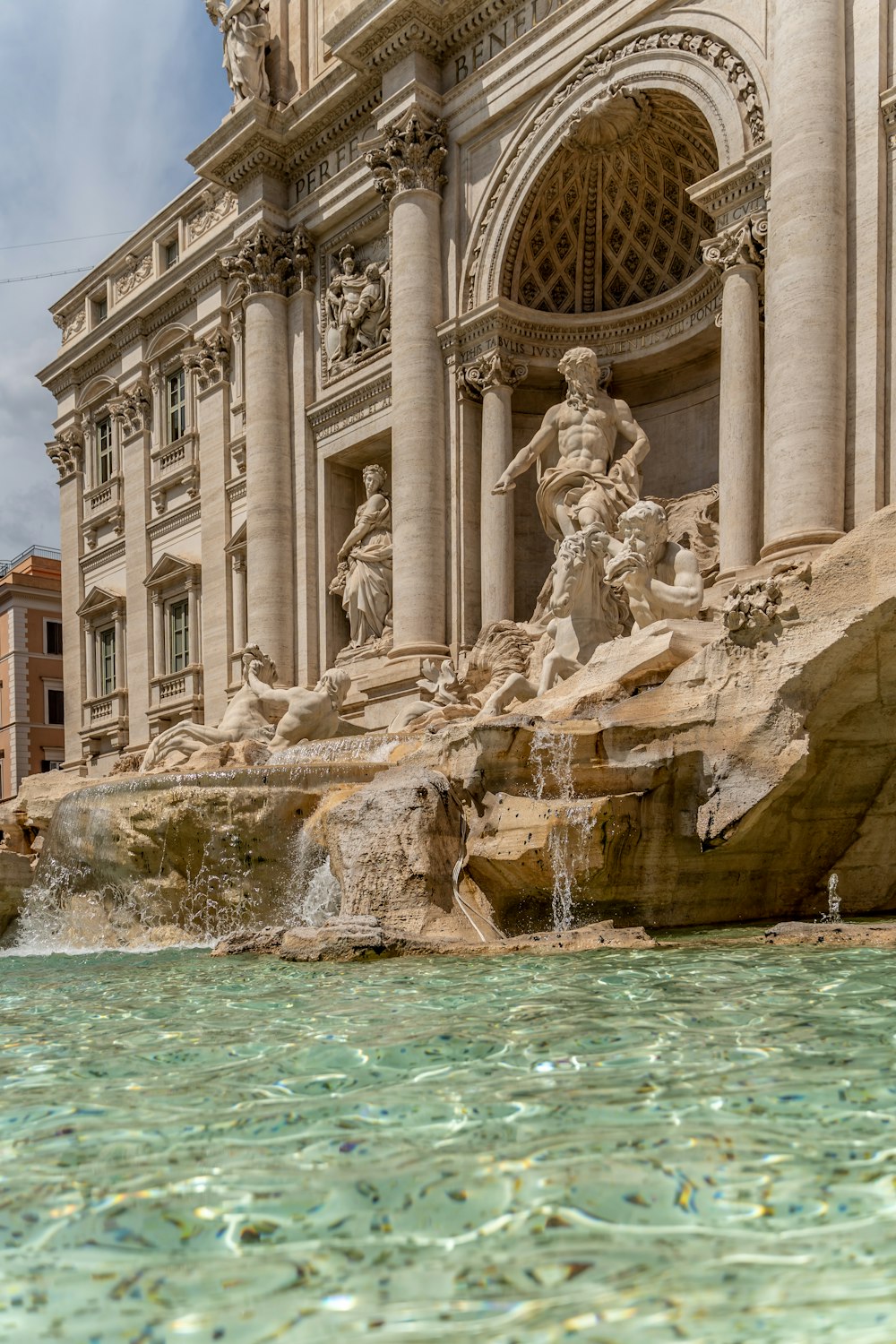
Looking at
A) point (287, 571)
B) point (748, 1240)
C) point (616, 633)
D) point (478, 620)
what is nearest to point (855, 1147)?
point (748, 1240)

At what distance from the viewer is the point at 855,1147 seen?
2.38 m

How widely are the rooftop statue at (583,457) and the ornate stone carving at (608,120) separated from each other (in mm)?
2818

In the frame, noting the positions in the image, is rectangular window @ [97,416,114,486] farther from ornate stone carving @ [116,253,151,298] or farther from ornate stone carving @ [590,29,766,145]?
ornate stone carving @ [590,29,766,145]

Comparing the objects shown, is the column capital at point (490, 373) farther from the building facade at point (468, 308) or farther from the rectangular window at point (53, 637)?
the rectangular window at point (53, 637)

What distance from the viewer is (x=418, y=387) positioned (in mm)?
15695

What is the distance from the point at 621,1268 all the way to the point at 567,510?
12.4m

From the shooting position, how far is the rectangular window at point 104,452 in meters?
26.2

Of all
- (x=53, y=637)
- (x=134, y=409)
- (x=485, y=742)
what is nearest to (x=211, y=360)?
(x=134, y=409)

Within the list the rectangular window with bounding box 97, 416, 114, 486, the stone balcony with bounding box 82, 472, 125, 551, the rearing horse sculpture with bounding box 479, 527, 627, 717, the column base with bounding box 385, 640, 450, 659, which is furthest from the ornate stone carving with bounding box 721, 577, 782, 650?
the rectangular window with bounding box 97, 416, 114, 486

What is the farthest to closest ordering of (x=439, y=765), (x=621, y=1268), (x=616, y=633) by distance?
1. (x=616, y=633)
2. (x=439, y=765)
3. (x=621, y=1268)

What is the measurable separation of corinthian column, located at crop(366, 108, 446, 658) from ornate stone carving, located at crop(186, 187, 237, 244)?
23.6 ft

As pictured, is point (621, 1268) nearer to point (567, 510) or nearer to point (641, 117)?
point (567, 510)

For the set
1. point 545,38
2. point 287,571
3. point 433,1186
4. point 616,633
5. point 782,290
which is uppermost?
point 545,38

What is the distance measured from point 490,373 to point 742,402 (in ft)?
14.2
